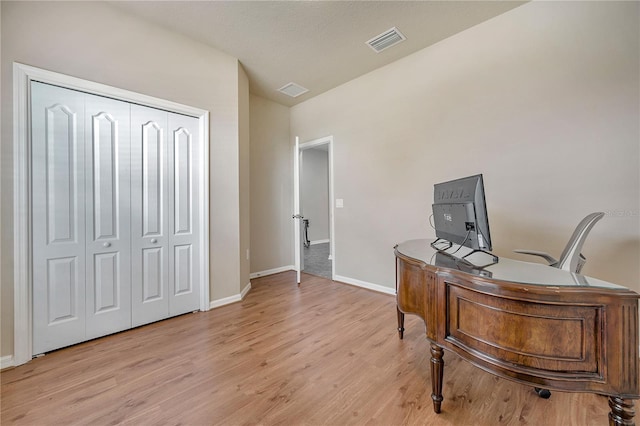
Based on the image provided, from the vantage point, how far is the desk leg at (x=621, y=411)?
900 mm

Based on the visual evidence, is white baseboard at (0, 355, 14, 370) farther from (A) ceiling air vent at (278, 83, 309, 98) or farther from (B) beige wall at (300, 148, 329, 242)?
(B) beige wall at (300, 148, 329, 242)

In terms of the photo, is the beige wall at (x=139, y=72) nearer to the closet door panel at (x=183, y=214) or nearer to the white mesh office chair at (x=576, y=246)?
the closet door panel at (x=183, y=214)

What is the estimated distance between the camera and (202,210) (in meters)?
2.73

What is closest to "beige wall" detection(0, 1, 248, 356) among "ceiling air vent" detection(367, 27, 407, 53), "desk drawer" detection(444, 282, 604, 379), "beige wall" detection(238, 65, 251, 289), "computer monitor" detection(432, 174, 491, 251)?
"beige wall" detection(238, 65, 251, 289)

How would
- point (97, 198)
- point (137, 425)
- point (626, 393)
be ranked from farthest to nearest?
point (97, 198) < point (137, 425) < point (626, 393)

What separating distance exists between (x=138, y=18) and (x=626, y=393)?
3988mm

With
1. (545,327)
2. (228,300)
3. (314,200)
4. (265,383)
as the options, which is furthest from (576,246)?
(314,200)

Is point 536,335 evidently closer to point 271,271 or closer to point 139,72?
point 139,72

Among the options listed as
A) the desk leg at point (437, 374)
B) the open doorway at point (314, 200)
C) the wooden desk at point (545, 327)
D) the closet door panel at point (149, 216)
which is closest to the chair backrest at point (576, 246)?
the wooden desk at point (545, 327)

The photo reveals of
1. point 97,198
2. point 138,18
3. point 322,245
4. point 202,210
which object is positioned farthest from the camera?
point 322,245

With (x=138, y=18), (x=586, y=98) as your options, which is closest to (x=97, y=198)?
(x=138, y=18)

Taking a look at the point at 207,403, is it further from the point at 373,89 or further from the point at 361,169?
the point at 373,89

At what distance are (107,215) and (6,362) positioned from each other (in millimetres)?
1173

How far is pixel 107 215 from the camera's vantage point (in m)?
2.18
